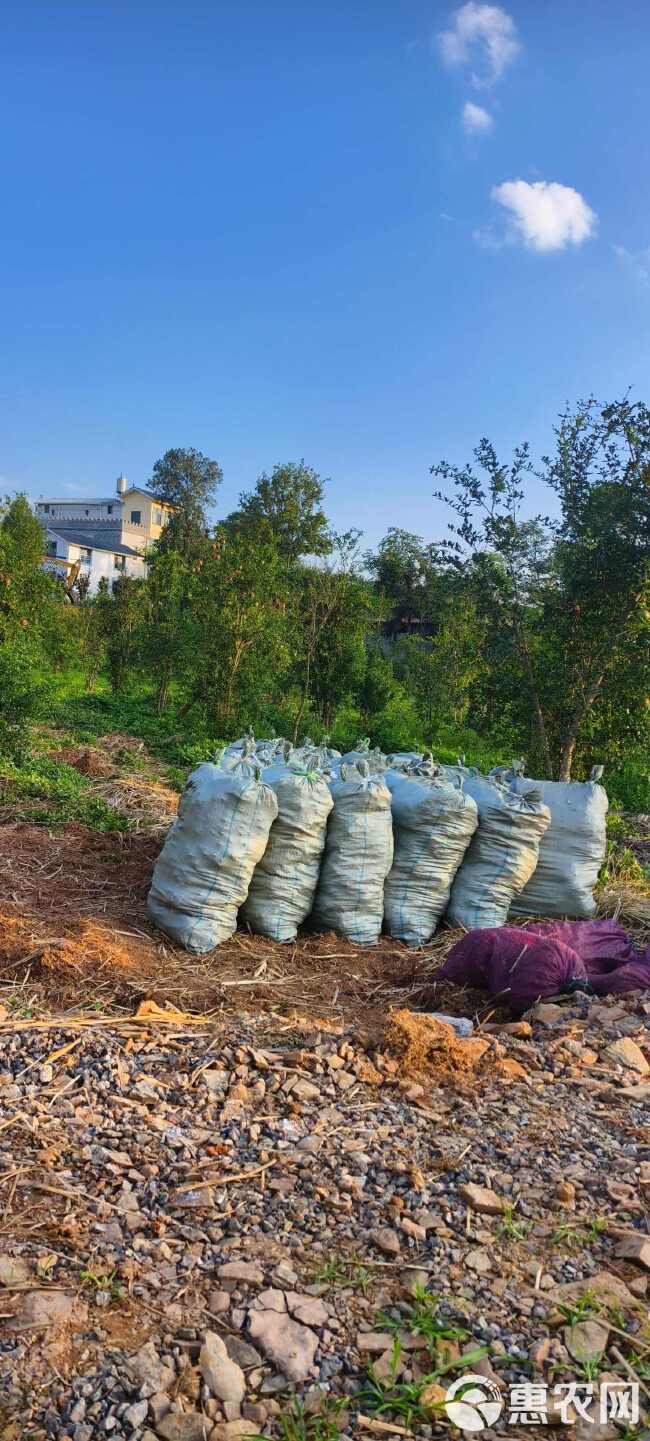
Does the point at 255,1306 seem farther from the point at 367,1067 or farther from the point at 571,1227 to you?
the point at 367,1067

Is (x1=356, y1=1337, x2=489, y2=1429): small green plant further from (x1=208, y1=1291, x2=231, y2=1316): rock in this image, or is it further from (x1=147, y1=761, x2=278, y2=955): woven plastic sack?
(x1=147, y1=761, x2=278, y2=955): woven plastic sack

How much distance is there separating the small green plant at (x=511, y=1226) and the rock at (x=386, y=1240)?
0.28 m

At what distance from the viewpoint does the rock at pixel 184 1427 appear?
167 centimetres

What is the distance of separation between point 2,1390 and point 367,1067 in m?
1.52

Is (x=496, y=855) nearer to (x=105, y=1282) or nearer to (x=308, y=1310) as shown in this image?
(x=308, y=1310)

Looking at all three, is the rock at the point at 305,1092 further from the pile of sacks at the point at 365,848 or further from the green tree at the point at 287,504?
the green tree at the point at 287,504

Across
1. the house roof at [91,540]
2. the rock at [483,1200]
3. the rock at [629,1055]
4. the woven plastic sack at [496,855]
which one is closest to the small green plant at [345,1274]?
the rock at [483,1200]

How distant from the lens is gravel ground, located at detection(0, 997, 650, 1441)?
1771mm

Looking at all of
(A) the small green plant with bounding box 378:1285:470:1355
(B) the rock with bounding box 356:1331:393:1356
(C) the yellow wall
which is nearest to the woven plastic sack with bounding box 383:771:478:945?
(A) the small green plant with bounding box 378:1285:470:1355

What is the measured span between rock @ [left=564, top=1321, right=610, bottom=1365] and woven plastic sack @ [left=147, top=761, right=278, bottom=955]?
245cm

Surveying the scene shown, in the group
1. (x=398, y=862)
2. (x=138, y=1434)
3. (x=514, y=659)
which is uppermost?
(x=514, y=659)

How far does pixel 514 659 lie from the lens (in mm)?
6898

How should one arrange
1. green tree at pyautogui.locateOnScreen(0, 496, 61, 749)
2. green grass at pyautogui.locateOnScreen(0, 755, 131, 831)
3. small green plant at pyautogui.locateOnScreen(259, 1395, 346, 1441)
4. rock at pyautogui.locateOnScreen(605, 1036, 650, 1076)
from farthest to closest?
green tree at pyautogui.locateOnScreen(0, 496, 61, 749) → green grass at pyautogui.locateOnScreen(0, 755, 131, 831) → rock at pyautogui.locateOnScreen(605, 1036, 650, 1076) → small green plant at pyautogui.locateOnScreen(259, 1395, 346, 1441)

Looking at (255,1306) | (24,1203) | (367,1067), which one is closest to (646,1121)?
(367,1067)
